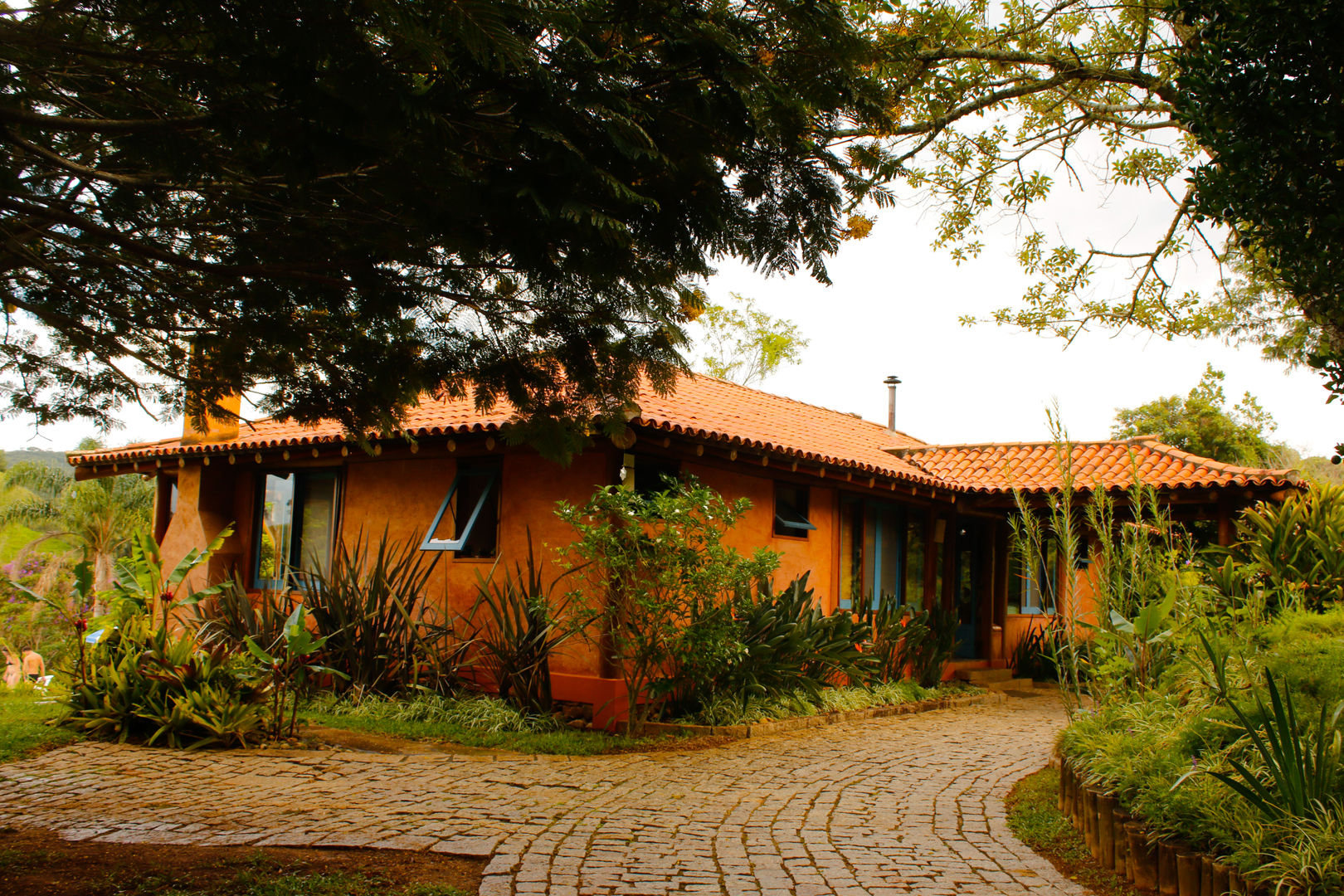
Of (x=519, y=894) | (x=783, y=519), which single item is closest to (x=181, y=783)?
(x=519, y=894)

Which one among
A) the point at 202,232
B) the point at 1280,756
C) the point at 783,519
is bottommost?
the point at 1280,756

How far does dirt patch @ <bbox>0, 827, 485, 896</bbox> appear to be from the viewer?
4016mm

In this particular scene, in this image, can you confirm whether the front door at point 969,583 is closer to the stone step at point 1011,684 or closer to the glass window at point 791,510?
the stone step at point 1011,684

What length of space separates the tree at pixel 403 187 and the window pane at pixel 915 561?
9.71 m

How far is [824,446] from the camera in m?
12.7

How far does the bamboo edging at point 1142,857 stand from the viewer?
3654mm

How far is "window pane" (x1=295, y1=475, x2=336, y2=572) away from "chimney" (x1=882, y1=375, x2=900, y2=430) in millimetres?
12320

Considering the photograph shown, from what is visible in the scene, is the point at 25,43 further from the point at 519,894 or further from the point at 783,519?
the point at 783,519

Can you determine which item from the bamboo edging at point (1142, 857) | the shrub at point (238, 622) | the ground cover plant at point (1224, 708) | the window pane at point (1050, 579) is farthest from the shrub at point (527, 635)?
the bamboo edging at point (1142, 857)

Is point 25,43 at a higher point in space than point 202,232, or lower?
higher

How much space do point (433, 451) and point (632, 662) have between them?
3.33 m

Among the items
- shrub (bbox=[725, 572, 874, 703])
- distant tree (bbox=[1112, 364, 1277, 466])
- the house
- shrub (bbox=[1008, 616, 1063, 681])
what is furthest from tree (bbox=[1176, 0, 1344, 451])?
distant tree (bbox=[1112, 364, 1277, 466])

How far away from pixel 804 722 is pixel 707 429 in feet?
9.65

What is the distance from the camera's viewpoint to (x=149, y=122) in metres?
3.81
